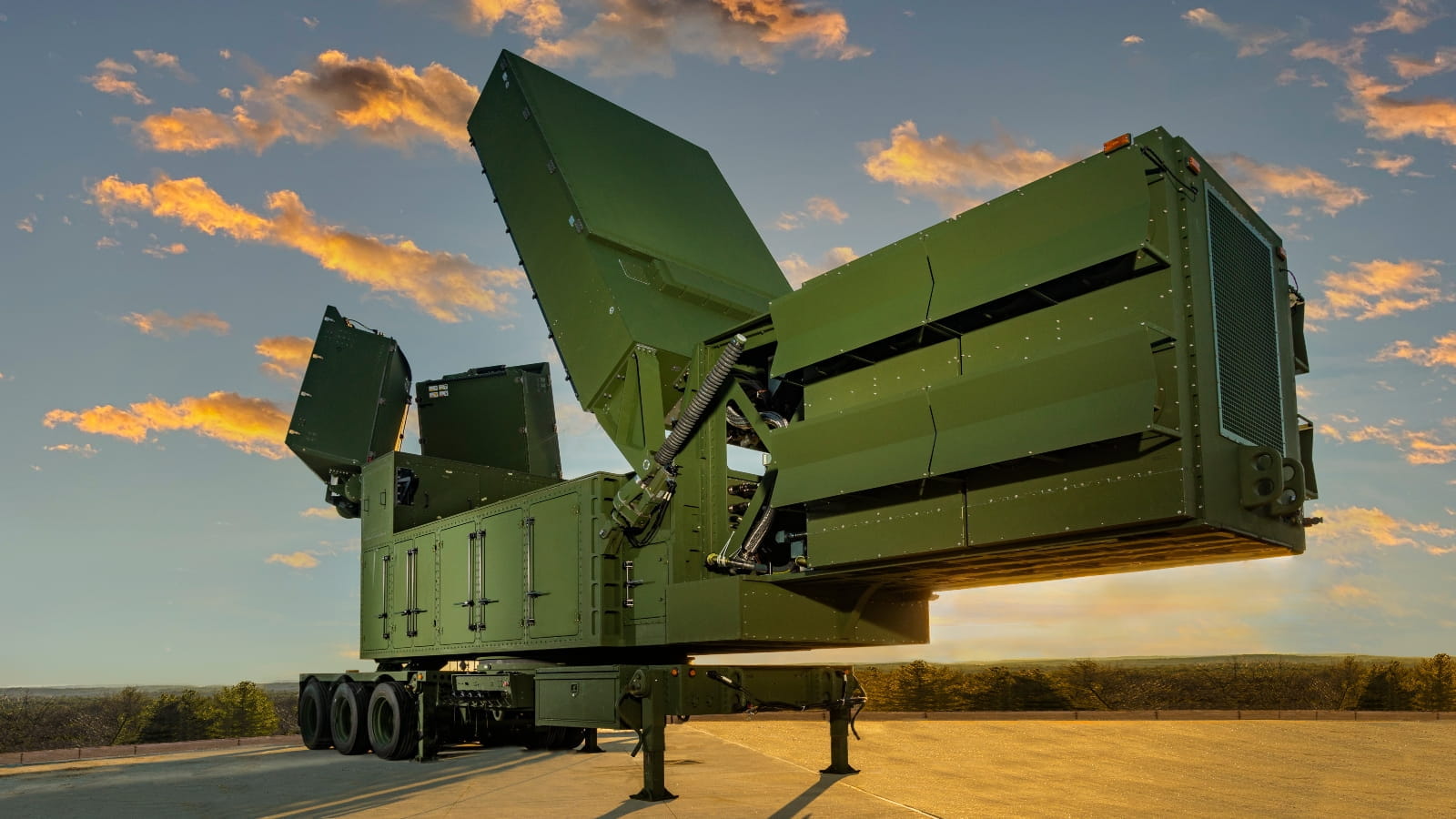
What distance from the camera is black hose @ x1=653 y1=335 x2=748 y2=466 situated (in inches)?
421

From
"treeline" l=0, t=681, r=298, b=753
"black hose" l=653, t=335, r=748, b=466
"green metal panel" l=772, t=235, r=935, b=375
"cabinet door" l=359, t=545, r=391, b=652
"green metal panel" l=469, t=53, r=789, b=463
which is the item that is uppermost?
"green metal panel" l=469, t=53, r=789, b=463

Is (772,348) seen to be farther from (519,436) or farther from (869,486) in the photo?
(519,436)

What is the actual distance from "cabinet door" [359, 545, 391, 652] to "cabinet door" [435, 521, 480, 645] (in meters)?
2.07

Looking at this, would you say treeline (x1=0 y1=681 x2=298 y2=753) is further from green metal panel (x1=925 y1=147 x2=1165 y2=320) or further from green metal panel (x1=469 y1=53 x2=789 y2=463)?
green metal panel (x1=925 y1=147 x2=1165 y2=320)

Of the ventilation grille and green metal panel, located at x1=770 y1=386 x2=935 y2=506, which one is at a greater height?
the ventilation grille

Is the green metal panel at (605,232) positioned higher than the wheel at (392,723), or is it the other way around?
the green metal panel at (605,232)

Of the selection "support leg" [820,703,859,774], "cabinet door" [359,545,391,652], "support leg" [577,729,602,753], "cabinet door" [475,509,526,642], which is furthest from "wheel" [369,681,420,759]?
"support leg" [820,703,859,774]

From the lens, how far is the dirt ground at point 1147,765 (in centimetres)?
1020

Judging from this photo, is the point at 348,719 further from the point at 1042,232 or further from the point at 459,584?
the point at 1042,232

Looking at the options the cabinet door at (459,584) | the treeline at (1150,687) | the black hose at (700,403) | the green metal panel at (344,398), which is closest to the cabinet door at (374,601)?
the green metal panel at (344,398)

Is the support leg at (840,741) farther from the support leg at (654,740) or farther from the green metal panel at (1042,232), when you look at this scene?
the green metal panel at (1042,232)

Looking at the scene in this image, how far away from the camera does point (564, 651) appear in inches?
523

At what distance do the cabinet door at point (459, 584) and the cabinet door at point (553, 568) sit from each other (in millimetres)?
1607

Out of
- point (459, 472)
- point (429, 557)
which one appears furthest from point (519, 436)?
point (429, 557)
